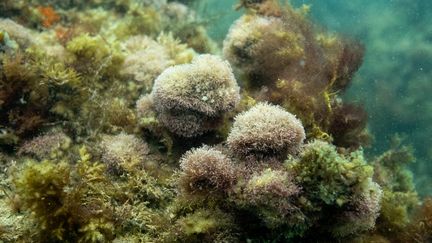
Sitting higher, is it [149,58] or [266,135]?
[266,135]

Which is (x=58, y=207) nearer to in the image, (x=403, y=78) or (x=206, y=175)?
(x=206, y=175)

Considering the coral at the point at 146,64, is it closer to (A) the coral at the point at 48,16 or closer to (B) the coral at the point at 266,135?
(B) the coral at the point at 266,135

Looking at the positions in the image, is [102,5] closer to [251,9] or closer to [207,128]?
[251,9]

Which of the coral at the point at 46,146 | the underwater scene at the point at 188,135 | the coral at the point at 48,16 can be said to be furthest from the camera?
the coral at the point at 48,16

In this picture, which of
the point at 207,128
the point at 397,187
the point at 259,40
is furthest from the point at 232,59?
the point at 397,187

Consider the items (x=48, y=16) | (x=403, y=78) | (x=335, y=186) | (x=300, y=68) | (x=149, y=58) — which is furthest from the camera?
(x=403, y=78)

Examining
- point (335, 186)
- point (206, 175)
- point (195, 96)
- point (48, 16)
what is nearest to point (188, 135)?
point (195, 96)

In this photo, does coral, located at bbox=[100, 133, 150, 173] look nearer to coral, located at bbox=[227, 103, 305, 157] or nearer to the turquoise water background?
coral, located at bbox=[227, 103, 305, 157]

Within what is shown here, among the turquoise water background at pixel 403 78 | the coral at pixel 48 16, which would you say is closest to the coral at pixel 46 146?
the coral at pixel 48 16
